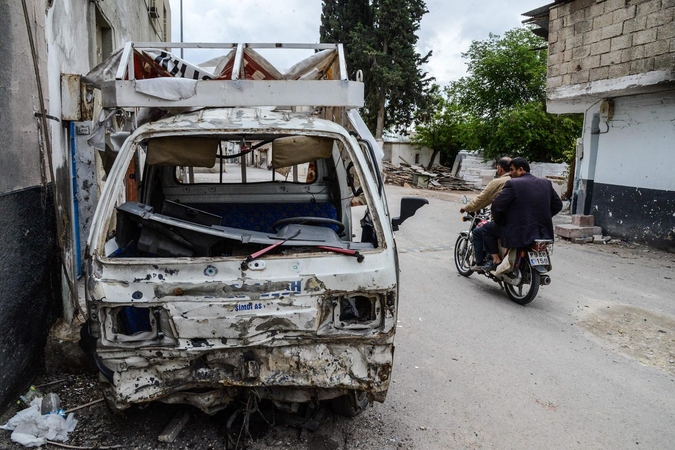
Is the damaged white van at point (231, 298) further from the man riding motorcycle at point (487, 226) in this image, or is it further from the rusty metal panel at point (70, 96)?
the man riding motorcycle at point (487, 226)

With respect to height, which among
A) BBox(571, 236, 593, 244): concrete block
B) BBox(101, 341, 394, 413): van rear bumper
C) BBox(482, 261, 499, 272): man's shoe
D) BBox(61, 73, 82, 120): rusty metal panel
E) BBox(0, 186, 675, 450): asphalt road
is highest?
BBox(61, 73, 82, 120): rusty metal panel

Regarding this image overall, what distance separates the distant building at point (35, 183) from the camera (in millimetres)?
3375

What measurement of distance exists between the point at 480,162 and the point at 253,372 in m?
27.6

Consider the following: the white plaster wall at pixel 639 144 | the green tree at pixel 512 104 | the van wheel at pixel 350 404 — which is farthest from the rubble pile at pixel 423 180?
the van wheel at pixel 350 404

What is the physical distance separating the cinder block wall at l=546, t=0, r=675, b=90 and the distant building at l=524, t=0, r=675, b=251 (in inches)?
0.7

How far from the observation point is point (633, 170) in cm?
1054

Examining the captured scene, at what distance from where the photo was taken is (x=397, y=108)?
32812 mm

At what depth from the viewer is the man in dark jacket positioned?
5895 millimetres

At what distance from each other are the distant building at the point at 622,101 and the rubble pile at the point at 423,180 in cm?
1262

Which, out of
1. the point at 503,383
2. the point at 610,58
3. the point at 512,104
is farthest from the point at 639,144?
the point at 512,104

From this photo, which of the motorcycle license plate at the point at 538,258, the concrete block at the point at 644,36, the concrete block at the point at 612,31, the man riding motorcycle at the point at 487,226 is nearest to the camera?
the motorcycle license plate at the point at 538,258

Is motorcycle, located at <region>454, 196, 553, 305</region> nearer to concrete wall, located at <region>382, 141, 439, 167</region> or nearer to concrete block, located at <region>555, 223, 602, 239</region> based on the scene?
concrete block, located at <region>555, 223, 602, 239</region>

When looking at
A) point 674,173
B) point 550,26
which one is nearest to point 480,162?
point 550,26

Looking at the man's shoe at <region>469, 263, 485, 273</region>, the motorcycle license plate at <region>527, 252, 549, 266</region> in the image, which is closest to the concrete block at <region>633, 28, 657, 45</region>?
the man's shoe at <region>469, 263, 485, 273</region>
